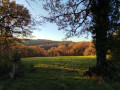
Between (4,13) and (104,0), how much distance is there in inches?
489

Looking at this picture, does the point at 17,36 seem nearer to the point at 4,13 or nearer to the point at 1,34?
the point at 1,34

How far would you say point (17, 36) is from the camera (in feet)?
45.8

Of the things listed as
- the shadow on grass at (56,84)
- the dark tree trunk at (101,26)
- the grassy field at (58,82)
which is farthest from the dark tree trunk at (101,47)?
the shadow on grass at (56,84)

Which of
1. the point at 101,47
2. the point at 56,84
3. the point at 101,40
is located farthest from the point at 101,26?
the point at 56,84

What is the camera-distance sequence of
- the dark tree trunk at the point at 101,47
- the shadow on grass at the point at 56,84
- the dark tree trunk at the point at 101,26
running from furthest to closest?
the dark tree trunk at the point at 101,47 → the dark tree trunk at the point at 101,26 → the shadow on grass at the point at 56,84

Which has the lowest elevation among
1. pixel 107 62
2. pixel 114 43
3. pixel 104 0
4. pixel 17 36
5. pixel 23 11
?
pixel 107 62

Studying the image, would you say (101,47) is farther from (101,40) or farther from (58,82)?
(58,82)

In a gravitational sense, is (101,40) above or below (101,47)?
above

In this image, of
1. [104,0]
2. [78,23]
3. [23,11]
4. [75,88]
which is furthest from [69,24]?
[23,11]

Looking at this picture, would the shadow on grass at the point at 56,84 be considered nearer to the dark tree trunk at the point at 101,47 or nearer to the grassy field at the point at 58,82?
the grassy field at the point at 58,82

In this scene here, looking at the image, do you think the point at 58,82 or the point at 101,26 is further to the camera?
the point at 101,26

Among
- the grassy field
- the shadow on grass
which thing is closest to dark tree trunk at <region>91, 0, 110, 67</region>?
the grassy field

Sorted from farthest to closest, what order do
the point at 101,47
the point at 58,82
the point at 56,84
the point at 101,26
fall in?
1. the point at 101,47
2. the point at 101,26
3. the point at 58,82
4. the point at 56,84

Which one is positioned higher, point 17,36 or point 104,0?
point 104,0
